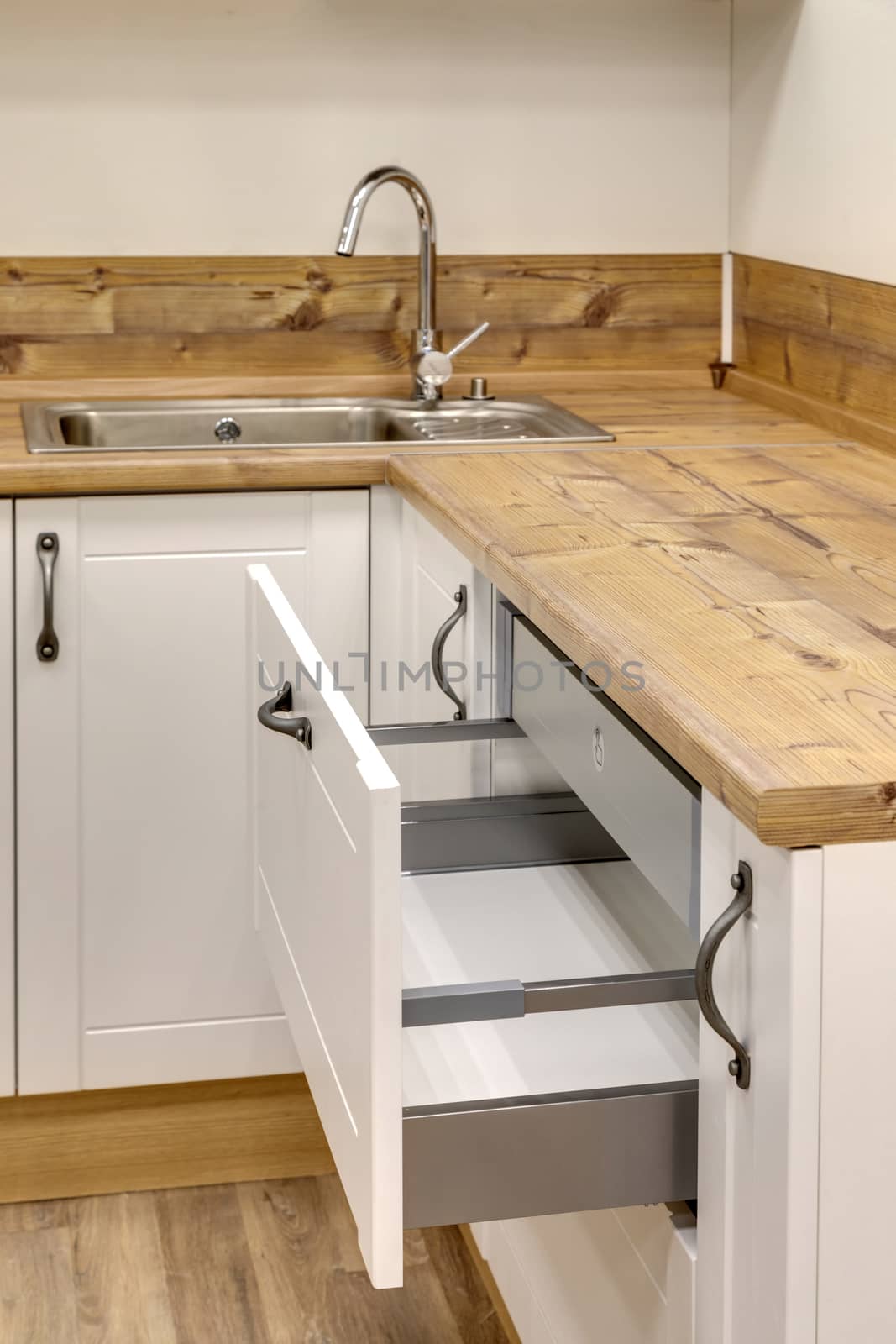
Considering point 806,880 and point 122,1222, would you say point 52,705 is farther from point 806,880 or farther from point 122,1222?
point 806,880

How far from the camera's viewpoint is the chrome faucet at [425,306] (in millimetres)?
2264

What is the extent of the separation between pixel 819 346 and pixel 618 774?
1.22 meters

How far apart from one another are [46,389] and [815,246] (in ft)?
3.81

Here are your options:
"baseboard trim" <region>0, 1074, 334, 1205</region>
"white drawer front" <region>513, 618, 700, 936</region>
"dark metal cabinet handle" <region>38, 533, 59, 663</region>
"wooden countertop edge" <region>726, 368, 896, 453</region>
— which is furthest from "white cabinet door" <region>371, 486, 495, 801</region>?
"wooden countertop edge" <region>726, 368, 896, 453</region>

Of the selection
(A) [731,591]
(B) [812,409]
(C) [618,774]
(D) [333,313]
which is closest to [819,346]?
(B) [812,409]

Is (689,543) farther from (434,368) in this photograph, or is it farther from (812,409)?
(434,368)

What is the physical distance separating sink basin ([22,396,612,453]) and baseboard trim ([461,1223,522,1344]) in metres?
1.10

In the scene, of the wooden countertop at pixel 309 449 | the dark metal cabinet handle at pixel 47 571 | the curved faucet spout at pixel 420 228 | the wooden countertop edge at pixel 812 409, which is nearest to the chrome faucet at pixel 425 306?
the curved faucet spout at pixel 420 228

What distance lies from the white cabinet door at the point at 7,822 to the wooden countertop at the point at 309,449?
9 cm

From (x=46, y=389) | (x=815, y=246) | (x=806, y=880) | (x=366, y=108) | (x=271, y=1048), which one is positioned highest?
(x=366, y=108)

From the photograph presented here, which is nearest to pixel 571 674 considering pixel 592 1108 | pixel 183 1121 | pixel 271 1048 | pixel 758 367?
pixel 592 1108

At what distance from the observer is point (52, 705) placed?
1.99m

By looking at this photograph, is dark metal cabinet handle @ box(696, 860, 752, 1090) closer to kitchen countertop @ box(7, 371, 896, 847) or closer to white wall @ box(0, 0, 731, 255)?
kitchen countertop @ box(7, 371, 896, 847)

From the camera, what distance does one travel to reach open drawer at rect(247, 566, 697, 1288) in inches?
39.4
